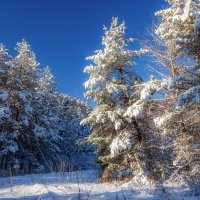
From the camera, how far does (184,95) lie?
10.8m

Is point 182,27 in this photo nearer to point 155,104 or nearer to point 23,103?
point 155,104

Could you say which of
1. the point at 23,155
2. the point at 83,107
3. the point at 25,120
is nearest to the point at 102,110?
the point at 25,120

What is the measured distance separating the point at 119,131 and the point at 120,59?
4.25 metres

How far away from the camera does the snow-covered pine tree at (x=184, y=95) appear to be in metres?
11.7

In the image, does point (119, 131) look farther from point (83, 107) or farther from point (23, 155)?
point (83, 107)

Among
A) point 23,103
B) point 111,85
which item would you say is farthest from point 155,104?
point 23,103

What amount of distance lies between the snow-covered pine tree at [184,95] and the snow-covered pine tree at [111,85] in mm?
2793

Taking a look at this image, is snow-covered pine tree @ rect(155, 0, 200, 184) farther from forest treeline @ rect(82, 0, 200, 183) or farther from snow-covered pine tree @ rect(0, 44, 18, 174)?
snow-covered pine tree @ rect(0, 44, 18, 174)

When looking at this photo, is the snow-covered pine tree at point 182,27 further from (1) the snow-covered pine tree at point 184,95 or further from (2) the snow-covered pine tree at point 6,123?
(2) the snow-covered pine tree at point 6,123

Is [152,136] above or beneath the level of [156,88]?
beneath

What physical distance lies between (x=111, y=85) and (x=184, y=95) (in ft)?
17.5

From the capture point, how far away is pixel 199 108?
40.2 ft

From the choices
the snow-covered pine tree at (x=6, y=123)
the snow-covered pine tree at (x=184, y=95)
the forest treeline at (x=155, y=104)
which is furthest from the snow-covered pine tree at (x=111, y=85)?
the snow-covered pine tree at (x=6, y=123)

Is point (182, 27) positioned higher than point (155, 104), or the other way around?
point (182, 27)
